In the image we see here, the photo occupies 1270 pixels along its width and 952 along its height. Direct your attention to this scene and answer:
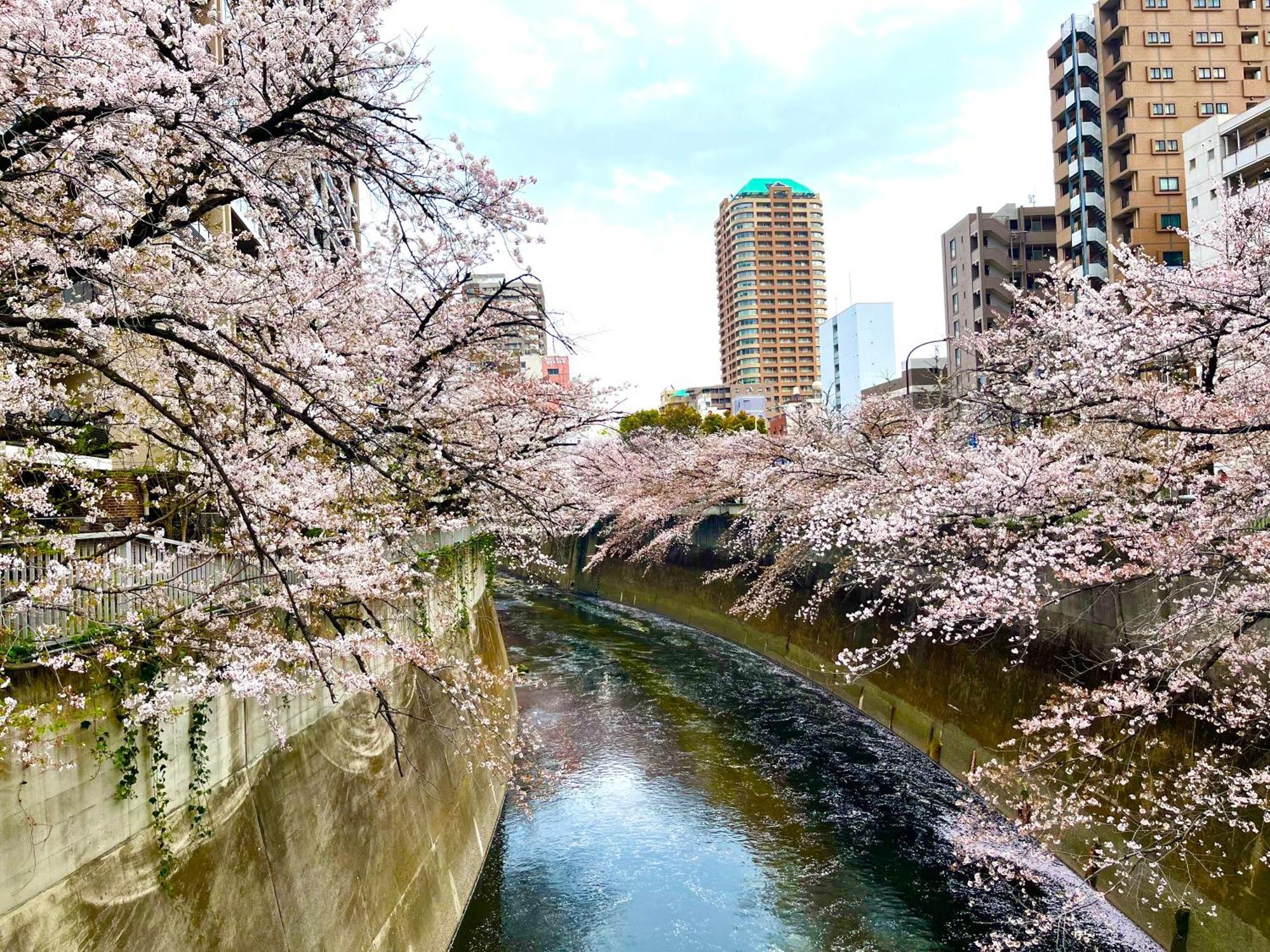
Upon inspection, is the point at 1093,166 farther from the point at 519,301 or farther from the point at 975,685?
the point at 519,301

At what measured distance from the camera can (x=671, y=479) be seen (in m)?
30.1

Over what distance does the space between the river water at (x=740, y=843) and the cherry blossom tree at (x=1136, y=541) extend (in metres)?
1.30

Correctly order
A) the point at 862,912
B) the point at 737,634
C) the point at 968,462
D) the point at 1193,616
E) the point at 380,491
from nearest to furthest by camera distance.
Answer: the point at 1193,616, the point at 380,491, the point at 862,912, the point at 968,462, the point at 737,634

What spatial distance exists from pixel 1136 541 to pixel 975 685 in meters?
6.56

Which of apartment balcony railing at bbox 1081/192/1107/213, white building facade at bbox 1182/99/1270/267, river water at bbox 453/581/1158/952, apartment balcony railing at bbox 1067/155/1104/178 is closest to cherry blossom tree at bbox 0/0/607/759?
river water at bbox 453/581/1158/952

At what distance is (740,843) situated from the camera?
12.9 metres

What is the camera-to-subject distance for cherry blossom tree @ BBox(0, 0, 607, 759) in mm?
4879

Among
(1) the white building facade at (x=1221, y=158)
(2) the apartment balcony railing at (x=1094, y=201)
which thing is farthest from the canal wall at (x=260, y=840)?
(2) the apartment balcony railing at (x=1094, y=201)

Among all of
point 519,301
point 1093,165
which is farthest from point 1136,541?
point 1093,165

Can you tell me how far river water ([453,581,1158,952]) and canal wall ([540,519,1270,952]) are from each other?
19.6 inches

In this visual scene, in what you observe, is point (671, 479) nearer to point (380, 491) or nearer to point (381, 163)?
point (380, 491)

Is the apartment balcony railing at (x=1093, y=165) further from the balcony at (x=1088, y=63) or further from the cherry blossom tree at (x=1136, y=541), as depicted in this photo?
the cherry blossom tree at (x=1136, y=541)

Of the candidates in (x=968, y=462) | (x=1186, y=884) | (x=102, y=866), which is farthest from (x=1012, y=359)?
(x=102, y=866)

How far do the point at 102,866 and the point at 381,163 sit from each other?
504 cm
